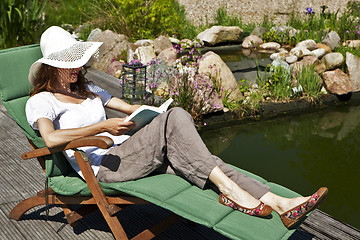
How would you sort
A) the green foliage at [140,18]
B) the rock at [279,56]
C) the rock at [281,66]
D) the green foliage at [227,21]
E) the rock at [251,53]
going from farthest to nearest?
the green foliage at [227,21], the rock at [251,53], the green foliage at [140,18], the rock at [279,56], the rock at [281,66]

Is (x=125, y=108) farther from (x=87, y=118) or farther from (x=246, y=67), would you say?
(x=246, y=67)

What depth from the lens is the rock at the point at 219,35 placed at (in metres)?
8.05

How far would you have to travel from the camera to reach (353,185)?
4008 millimetres

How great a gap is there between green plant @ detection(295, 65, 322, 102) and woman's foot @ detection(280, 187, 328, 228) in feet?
14.2

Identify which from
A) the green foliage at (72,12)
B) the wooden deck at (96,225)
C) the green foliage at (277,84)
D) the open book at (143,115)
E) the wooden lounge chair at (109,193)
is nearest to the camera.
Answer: the wooden lounge chair at (109,193)

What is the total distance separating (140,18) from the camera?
744cm

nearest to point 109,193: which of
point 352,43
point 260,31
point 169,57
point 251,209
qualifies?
point 251,209

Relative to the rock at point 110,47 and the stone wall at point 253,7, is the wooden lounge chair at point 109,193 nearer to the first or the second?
the rock at point 110,47

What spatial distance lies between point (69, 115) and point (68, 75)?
0.24 m

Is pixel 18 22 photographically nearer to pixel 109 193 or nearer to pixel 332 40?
pixel 109 193

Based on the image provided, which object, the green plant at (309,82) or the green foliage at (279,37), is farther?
the green foliage at (279,37)

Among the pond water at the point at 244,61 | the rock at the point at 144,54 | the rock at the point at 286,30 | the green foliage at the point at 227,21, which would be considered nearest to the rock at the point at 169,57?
the rock at the point at 144,54

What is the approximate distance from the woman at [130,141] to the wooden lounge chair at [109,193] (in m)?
0.06

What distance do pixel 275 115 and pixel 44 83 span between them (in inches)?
157
